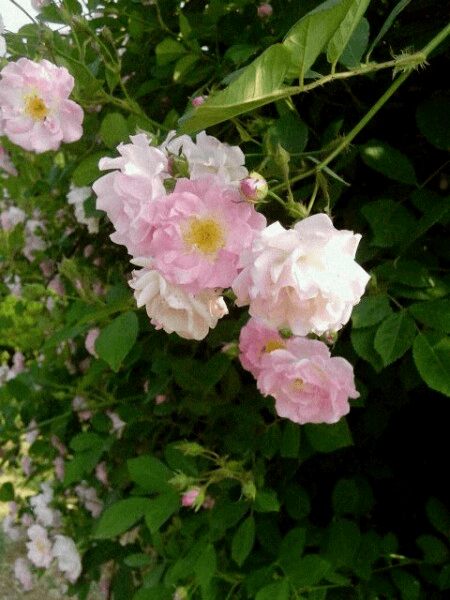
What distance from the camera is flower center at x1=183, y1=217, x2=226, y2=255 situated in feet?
1.98

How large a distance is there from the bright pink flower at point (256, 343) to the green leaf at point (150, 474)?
17.1 inches

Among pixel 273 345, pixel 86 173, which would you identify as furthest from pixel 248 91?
pixel 86 173

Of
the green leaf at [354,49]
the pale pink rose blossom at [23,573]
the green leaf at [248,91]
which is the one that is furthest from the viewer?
the pale pink rose blossom at [23,573]

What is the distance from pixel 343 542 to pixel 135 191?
0.94 meters

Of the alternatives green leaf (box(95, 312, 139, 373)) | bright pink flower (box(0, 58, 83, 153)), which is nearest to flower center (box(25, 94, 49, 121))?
bright pink flower (box(0, 58, 83, 153))

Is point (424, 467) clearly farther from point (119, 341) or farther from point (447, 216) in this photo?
point (119, 341)

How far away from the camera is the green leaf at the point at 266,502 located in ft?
3.99

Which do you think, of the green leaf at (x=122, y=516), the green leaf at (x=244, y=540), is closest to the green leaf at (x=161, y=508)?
the green leaf at (x=122, y=516)

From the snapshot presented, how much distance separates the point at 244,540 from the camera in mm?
1254

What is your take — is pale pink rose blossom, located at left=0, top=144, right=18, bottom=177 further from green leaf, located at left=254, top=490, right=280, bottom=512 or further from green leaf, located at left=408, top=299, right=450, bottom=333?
green leaf, located at left=408, top=299, right=450, bottom=333

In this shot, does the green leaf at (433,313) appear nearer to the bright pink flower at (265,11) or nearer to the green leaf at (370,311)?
the green leaf at (370,311)

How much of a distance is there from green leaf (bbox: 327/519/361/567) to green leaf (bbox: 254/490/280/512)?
0.18m

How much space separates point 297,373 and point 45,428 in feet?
4.24

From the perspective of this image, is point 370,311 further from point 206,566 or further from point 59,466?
point 59,466
